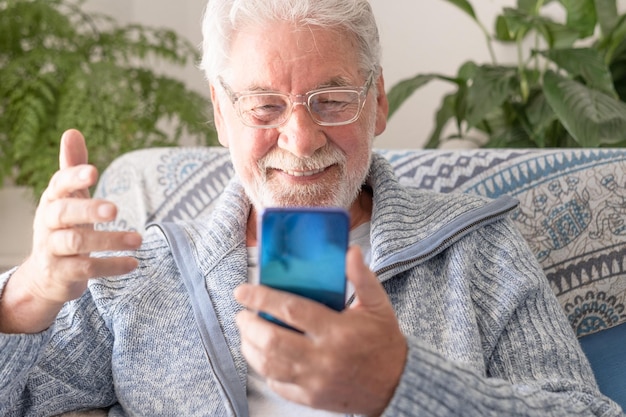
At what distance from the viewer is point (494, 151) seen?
4.77ft

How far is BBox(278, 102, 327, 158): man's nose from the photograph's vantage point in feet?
3.69

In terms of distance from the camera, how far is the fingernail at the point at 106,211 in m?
0.83

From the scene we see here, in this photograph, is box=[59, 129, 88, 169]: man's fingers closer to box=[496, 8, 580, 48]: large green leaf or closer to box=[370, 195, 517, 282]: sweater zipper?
box=[370, 195, 517, 282]: sweater zipper

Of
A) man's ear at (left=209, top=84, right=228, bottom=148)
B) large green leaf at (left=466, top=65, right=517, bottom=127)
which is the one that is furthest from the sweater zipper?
large green leaf at (left=466, top=65, right=517, bottom=127)

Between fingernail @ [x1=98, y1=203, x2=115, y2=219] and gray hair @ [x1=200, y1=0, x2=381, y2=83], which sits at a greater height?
gray hair @ [x1=200, y1=0, x2=381, y2=83]

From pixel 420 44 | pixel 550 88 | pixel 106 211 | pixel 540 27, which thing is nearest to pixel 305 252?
pixel 106 211

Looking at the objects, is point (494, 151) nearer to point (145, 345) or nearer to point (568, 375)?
point (568, 375)

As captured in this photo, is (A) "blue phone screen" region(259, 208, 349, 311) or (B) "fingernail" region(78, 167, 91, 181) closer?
(A) "blue phone screen" region(259, 208, 349, 311)

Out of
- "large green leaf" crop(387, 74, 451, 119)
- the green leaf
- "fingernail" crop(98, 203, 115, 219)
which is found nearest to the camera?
"fingernail" crop(98, 203, 115, 219)

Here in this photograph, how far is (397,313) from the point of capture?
114cm

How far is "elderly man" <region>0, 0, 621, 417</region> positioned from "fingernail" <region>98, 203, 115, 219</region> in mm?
139

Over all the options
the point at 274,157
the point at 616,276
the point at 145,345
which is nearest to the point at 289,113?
the point at 274,157

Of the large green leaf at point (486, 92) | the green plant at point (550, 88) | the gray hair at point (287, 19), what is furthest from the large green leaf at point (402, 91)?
the gray hair at point (287, 19)

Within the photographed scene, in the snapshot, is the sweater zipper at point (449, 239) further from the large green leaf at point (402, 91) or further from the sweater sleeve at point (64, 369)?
the large green leaf at point (402, 91)
